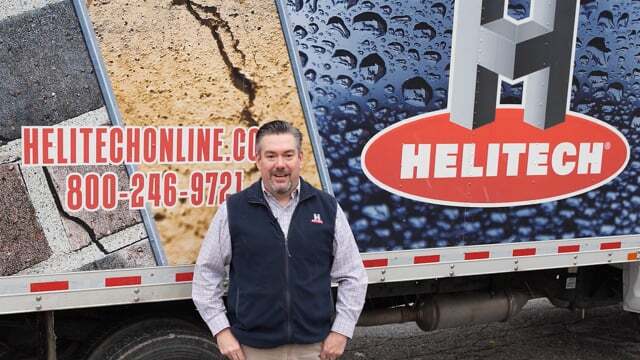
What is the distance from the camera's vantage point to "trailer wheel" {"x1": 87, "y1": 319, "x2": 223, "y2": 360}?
3.25 metres

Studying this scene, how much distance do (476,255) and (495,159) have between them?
0.53m

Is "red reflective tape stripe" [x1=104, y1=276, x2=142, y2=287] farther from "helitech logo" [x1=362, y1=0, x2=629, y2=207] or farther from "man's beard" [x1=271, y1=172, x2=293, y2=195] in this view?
"helitech logo" [x1=362, y1=0, x2=629, y2=207]

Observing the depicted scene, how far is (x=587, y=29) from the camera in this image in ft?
12.0

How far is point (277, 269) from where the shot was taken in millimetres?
2709

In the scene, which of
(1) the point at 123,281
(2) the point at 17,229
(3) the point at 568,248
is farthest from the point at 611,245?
(2) the point at 17,229

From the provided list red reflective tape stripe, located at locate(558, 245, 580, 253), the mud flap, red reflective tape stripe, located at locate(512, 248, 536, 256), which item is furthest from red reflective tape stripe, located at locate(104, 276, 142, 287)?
the mud flap

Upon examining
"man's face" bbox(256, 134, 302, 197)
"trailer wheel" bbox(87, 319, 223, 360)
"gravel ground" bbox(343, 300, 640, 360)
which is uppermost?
"man's face" bbox(256, 134, 302, 197)

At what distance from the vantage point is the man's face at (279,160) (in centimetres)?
265

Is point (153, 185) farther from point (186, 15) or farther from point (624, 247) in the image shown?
point (624, 247)

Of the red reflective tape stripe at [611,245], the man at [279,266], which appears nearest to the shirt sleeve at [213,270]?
the man at [279,266]

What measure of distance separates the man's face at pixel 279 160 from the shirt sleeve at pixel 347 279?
307 millimetres

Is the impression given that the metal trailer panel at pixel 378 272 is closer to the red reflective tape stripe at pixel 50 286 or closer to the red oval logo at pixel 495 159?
the red reflective tape stripe at pixel 50 286

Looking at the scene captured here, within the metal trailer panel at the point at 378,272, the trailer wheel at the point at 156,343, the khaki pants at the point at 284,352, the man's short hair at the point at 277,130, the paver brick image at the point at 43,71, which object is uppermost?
the paver brick image at the point at 43,71

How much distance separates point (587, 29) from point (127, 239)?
2606 mm
